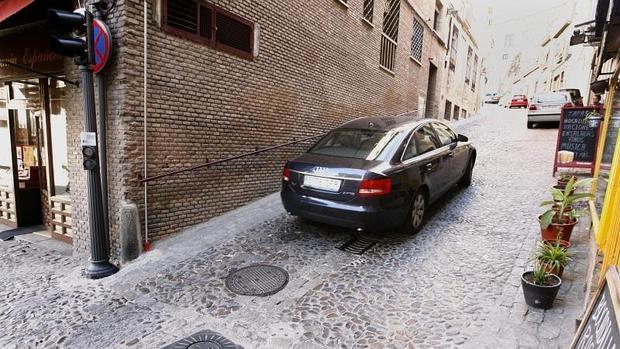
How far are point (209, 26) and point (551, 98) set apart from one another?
14418 mm

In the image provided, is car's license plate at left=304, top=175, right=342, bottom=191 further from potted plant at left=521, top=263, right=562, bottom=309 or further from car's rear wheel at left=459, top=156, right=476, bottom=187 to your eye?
car's rear wheel at left=459, top=156, right=476, bottom=187

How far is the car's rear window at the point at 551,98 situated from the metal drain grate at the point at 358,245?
44.1ft

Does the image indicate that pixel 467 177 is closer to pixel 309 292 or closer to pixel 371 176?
pixel 371 176

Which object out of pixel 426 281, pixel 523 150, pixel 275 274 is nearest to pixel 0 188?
pixel 275 274

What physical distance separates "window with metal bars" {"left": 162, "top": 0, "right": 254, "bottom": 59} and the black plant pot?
5085mm

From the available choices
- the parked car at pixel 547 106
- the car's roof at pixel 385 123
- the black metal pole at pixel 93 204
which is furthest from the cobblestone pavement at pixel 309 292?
the parked car at pixel 547 106

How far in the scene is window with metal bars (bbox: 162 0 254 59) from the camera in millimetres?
5055

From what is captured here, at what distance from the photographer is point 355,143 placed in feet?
17.1

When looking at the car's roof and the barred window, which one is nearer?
the car's roof

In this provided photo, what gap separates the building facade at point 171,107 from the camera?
470 centimetres

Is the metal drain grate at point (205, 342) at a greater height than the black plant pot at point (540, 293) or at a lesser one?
lesser

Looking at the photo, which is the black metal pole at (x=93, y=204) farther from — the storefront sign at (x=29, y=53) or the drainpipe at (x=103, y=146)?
the storefront sign at (x=29, y=53)

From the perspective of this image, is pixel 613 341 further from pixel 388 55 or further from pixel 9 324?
pixel 388 55

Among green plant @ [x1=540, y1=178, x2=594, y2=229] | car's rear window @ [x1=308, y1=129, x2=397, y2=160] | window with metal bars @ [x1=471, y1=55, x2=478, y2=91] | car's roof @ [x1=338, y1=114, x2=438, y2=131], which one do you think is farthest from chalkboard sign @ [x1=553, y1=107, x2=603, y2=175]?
window with metal bars @ [x1=471, y1=55, x2=478, y2=91]
